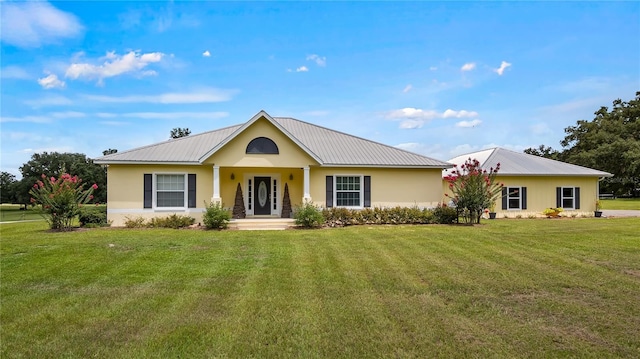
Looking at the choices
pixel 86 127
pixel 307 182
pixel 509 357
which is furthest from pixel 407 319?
pixel 86 127

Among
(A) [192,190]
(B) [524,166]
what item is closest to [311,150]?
(A) [192,190]

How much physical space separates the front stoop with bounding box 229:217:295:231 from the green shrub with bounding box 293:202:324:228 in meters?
0.68

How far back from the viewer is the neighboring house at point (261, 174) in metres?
17.3

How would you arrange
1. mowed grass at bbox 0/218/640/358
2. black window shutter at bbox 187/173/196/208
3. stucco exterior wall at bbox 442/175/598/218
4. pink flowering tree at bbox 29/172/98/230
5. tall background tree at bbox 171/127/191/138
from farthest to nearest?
tall background tree at bbox 171/127/191/138, stucco exterior wall at bbox 442/175/598/218, black window shutter at bbox 187/173/196/208, pink flowering tree at bbox 29/172/98/230, mowed grass at bbox 0/218/640/358

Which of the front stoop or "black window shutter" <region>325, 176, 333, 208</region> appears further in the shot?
"black window shutter" <region>325, 176, 333, 208</region>

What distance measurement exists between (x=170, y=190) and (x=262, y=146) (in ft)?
15.2

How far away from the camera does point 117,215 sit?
17.3 metres

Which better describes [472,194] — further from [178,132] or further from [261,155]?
[178,132]

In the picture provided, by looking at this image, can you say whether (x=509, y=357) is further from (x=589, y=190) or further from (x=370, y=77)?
(x=589, y=190)

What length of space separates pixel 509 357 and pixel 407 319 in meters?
1.47

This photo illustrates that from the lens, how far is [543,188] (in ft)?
73.5

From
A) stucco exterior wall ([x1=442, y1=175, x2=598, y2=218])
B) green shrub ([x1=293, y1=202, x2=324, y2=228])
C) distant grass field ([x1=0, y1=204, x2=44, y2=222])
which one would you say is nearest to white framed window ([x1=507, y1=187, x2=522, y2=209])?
stucco exterior wall ([x1=442, y1=175, x2=598, y2=218])

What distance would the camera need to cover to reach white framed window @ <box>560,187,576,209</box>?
22.7 meters

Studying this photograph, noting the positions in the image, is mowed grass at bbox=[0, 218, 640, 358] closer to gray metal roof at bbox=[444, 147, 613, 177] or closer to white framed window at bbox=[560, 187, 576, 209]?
gray metal roof at bbox=[444, 147, 613, 177]
